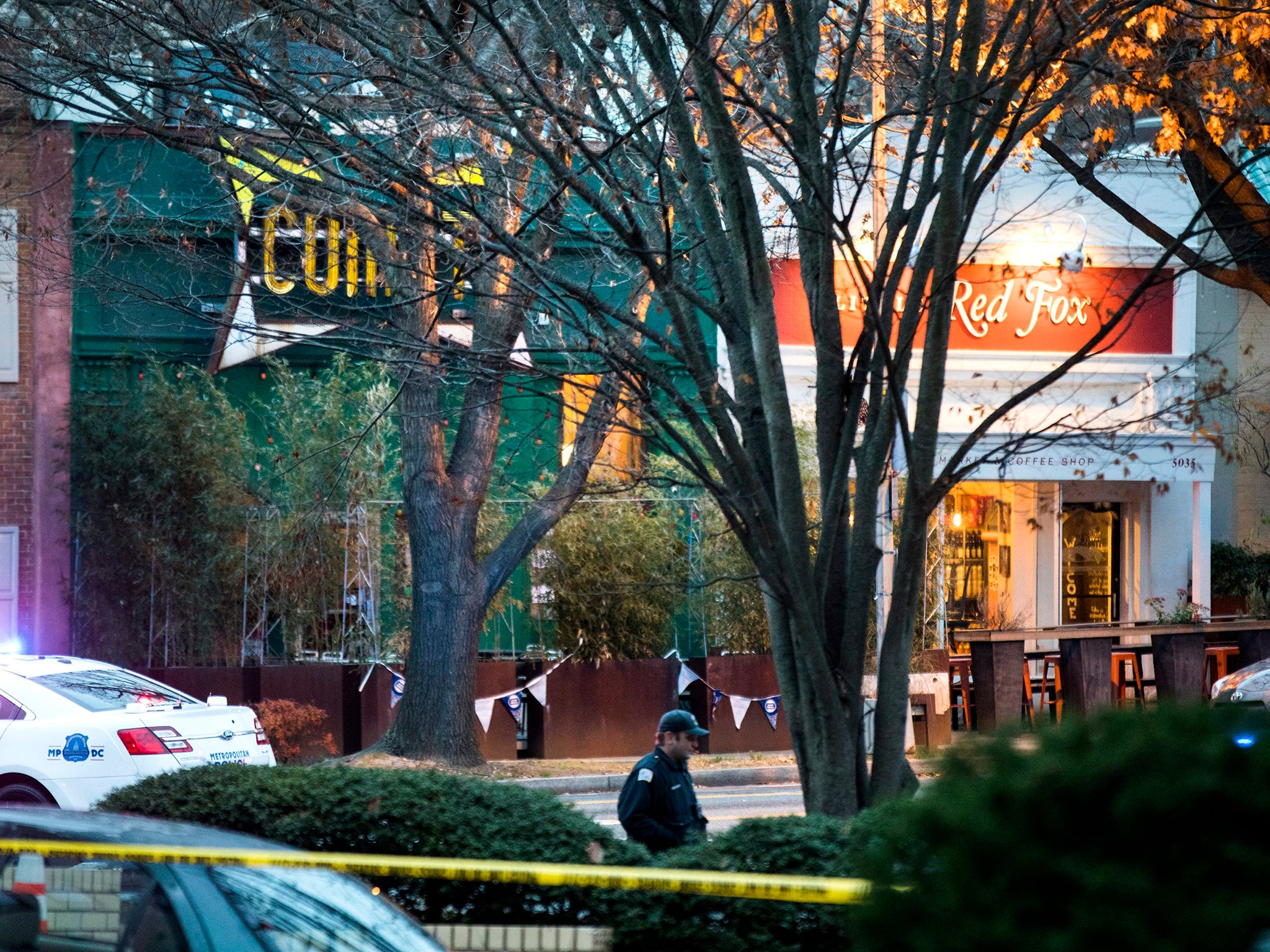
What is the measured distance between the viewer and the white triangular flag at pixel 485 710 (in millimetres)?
A: 15758

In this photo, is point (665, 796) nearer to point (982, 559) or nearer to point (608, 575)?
point (608, 575)

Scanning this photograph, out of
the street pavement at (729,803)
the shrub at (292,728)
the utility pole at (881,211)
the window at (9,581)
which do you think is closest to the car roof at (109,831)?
the utility pole at (881,211)

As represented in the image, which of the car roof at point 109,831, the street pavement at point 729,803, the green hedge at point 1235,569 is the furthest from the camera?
the green hedge at point 1235,569

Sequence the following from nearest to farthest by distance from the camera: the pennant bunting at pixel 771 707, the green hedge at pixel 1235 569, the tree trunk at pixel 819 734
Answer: the tree trunk at pixel 819 734, the pennant bunting at pixel 771 707, the green hedge at pixel 1235 569

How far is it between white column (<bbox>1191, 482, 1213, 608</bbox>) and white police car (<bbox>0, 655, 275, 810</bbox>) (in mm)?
16302

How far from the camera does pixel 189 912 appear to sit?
3.55m

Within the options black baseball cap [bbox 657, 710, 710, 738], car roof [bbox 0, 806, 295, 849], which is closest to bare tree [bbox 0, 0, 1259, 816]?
black baseball cap [bbox 657, 710, 710, 738]

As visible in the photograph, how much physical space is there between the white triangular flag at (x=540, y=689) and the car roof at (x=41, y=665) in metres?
5.80

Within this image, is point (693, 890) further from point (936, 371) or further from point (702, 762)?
point (702, 762)

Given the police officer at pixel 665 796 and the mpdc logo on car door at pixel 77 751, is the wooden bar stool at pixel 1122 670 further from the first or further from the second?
the mpdc logo on car door at pixel 77 751

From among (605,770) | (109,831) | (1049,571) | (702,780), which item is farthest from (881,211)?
(109,831)

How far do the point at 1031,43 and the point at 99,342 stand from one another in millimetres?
15830

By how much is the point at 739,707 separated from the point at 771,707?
469 mm

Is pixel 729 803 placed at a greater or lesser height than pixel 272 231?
lesser
